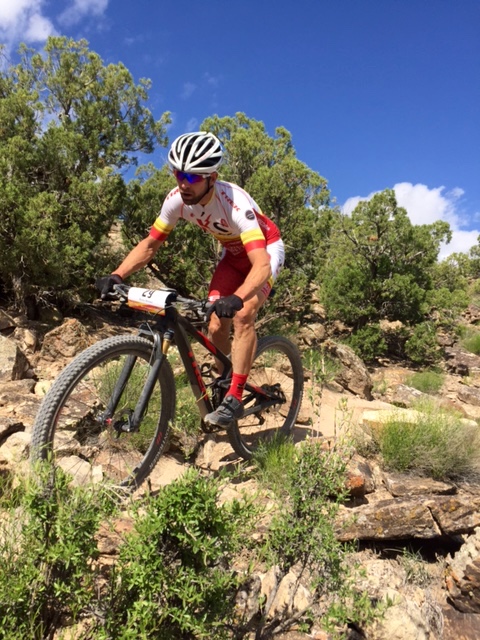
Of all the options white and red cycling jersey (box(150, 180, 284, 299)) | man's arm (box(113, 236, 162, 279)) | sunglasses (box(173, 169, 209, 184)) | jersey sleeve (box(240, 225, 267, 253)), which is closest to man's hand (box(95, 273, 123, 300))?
man's arm (box(113, 236, 162, 279))

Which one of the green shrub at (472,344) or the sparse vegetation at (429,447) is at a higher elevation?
the green shrub at (472,344)

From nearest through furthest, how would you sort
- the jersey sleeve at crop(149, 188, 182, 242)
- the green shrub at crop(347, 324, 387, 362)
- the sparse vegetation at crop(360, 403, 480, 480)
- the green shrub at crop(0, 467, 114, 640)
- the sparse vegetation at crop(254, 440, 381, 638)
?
the green shrub at crop(0, 467, 114, 640) → the sparse vegetation at crop(254, 440, 381, 638) → the jersey sleeve at crop(149, 188, 182, 242) → the sparse vegetation at crop(360, 403, 480, 480) → the green shrub at crop(347, 324, 387, 362)

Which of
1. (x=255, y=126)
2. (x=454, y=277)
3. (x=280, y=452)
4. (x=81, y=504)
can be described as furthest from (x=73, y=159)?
(x=454, y=277)

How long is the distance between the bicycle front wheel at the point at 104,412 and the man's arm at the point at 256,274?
786 millimetres

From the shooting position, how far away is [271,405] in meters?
4.18

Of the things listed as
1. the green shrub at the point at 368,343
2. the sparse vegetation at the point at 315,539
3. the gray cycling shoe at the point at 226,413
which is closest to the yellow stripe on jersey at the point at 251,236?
Answer: the gray cycling shoe at the point at 226,413

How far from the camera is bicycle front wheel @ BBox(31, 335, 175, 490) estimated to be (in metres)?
2.49

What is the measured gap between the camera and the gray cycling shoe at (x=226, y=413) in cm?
314

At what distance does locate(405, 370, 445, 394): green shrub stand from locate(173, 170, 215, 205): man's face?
7.10 metres

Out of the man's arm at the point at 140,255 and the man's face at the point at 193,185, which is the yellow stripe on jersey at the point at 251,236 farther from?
the man's arm at the point at 140,255

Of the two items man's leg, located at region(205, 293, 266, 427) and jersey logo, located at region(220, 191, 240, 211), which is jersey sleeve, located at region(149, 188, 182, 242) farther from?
man's leg, located at region(205, 293, 266, 427)

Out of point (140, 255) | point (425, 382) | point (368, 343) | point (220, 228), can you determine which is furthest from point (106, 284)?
point (368, 343)

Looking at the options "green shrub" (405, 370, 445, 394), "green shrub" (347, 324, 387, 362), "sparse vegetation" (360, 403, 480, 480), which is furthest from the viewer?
"green shrub" (347, 324, 387, 362)

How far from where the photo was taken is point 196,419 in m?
4.13
